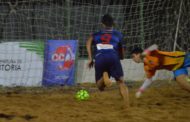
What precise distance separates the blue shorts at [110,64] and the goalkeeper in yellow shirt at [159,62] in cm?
60

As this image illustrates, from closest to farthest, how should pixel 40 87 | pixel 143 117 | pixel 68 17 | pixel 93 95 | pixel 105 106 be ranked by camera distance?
pixel 143 117 → pixel 105 106 → pixel 93 95 → pixel 40 87 → pixel 68 17

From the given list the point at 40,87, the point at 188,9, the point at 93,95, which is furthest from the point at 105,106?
the point at 188,9

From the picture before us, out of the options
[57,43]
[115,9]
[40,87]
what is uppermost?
[115,9]

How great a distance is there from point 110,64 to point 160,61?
3.48ft

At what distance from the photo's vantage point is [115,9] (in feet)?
52.0

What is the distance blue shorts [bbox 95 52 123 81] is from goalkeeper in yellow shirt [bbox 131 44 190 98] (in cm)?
60

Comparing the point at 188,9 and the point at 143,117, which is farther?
the point at 188,9

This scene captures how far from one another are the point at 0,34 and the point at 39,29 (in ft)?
4.01

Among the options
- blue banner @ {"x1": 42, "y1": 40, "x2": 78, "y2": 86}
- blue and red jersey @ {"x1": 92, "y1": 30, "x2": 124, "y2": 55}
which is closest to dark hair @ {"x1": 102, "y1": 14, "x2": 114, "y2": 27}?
blue and red jersey @ {"x1": 92, "y1": 30, "x2": 124, "y2": 55}

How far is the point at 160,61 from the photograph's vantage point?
9.65 m

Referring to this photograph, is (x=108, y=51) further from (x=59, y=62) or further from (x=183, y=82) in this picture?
(x=59, y=62)

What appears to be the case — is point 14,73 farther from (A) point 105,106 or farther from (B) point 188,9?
(B) point 188,9

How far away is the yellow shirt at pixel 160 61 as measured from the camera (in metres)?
9.57

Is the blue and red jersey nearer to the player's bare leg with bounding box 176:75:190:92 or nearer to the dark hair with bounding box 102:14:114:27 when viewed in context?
the dark hair with bounding box 102:14:114:27
